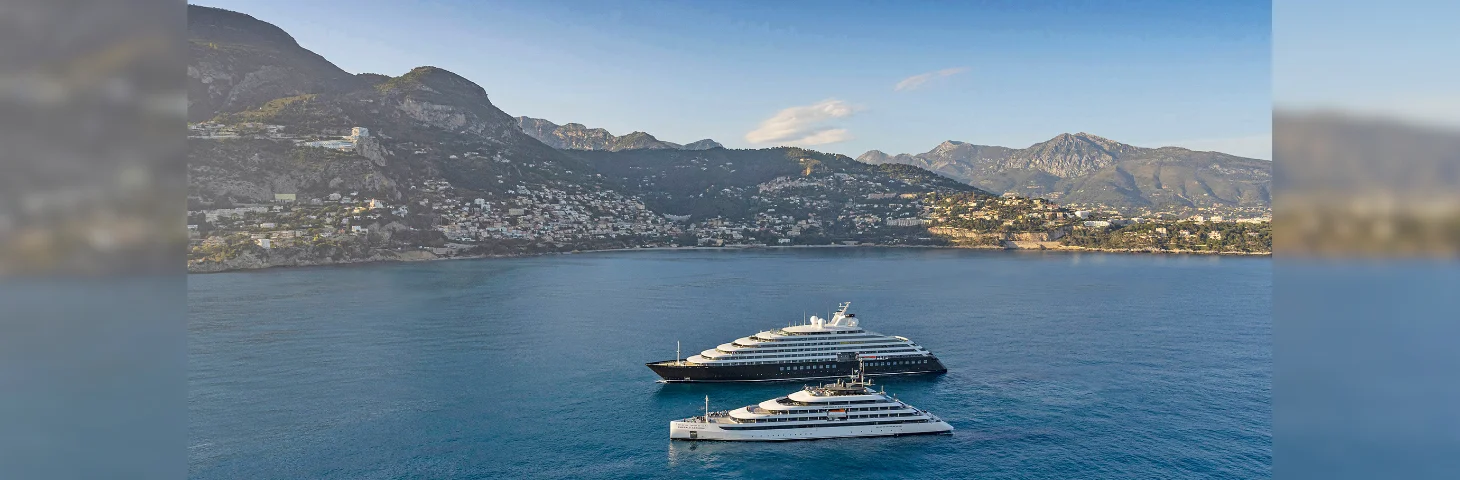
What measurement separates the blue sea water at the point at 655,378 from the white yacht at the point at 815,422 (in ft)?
1.07

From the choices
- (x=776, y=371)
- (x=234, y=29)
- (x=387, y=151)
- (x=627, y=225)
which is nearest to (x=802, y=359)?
(x=776, y=371)

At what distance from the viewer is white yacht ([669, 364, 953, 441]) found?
17656 mm

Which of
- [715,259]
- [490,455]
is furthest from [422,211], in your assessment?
[490,455]

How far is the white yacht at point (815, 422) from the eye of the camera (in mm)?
17656

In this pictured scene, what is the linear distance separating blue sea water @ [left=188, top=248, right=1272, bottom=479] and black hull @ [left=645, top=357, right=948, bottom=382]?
45cm

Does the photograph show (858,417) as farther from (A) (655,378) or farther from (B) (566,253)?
(B) (566,253)

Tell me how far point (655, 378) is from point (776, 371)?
4.02 meters

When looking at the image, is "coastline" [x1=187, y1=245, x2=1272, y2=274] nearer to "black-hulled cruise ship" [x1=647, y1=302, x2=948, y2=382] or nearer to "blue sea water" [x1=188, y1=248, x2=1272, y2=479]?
"blue sea water" [x1=188, y1=248, x2=1272, y2=479]

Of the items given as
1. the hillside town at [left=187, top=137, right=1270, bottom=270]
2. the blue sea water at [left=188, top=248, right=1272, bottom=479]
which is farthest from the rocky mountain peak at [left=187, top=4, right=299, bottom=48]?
the blue sea water at [left=188, top=248, right=1272, bottom=479]

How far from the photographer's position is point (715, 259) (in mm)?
70500

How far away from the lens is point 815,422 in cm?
1772
